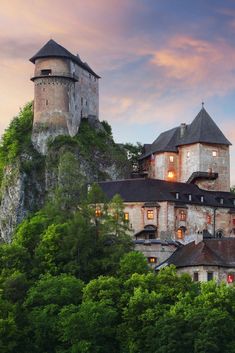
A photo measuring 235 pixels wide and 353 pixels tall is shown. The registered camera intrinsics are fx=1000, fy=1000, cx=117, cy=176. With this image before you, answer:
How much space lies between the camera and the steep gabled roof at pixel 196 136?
114375mm

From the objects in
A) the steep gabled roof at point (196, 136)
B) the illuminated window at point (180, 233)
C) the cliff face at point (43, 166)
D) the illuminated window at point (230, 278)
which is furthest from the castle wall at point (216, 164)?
the illuminated window at point (230, 278)

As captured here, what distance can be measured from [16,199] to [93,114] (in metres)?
17.0

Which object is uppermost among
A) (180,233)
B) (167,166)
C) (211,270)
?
(167,166)

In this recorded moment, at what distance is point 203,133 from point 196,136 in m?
0.91

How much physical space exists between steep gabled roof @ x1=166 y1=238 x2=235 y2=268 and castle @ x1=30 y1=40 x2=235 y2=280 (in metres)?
1.93

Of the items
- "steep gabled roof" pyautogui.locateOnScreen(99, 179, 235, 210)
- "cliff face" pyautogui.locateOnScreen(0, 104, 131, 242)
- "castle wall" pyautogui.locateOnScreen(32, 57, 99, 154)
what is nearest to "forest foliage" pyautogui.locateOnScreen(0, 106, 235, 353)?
"steep gabled roof" pyautogui.locateOnScreen(99, 179, 235, 210)

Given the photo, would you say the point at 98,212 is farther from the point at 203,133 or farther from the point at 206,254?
the point at 203,133

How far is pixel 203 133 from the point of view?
115 metres

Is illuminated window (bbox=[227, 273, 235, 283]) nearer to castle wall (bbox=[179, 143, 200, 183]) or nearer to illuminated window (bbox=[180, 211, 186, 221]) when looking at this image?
illuminated window (bbox=[180, 211, 186, 221])

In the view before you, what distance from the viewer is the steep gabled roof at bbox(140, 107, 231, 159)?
114 metres

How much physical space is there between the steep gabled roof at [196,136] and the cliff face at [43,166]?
4.99 metres

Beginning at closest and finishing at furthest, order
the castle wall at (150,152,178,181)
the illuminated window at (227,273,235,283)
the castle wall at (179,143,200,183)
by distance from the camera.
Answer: the illuminated window at (227,273,235,283)
the castle wall at (179,143,200,183)
the castle wall at (150,152,178,181)

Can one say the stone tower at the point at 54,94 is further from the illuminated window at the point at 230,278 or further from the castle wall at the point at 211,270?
the illuminated window at the point at 230,278

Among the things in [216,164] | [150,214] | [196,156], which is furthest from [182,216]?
[216,164]
